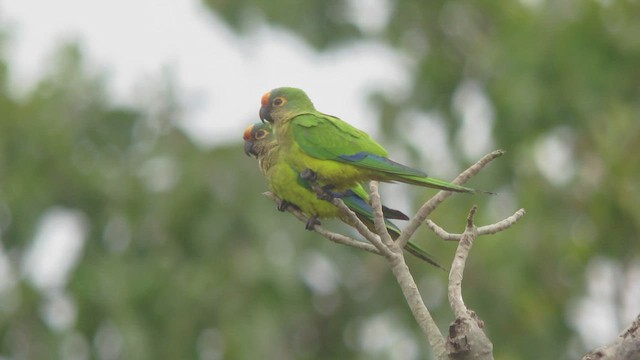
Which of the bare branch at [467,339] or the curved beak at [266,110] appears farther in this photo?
the curved beak at [266,110]

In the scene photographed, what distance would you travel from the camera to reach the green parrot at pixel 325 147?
16.5 feet

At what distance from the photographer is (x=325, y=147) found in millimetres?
5230

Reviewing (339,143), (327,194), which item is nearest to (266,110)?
(339,143)

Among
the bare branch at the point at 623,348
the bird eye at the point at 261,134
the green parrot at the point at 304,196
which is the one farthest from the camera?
the bird eye at the point at 261,134

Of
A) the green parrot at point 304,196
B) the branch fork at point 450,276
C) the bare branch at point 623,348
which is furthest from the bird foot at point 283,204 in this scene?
the bare branch at point 623,348

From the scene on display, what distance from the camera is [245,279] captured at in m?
11.4

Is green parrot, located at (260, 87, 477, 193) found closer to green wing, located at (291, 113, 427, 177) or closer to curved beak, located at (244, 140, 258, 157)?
green wing, located at (291, 113, 427, 177)

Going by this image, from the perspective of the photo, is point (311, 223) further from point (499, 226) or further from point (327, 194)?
point (499, 226)

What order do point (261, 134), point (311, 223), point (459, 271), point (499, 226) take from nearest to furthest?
point (459, 271) < point (499, 226) < point (311, 223) < point (261, 134)

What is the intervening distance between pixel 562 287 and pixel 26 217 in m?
5.68

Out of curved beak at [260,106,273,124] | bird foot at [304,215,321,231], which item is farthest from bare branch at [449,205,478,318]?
curved beak at [260,106,273,124]

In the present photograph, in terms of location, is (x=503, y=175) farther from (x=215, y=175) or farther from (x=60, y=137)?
(x=60, y=137)

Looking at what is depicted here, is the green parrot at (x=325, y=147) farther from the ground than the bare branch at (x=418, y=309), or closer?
farther from the ground

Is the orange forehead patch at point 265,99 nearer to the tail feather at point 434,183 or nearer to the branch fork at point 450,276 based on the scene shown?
the tail feather at point 434,183
